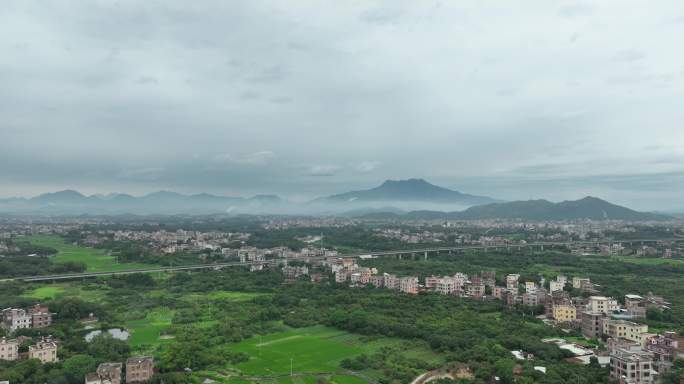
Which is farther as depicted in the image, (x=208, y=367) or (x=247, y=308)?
(x=247, y=308)

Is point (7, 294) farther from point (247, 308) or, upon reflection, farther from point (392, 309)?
point (392, 309)

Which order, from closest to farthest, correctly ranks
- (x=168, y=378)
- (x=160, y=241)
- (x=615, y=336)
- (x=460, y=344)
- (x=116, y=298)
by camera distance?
(x=168, y=378)
(x=460, y=344)
(x=615, y=336)
(x=116, y=298)
(x=160, y=241)

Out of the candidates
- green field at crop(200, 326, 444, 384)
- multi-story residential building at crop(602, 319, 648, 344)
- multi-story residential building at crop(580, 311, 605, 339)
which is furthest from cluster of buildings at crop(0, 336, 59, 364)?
multi-story residential building at crop(602, 319, 648, 344)

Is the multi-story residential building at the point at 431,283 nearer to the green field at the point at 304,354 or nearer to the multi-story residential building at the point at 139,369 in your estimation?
the green field at the point at 304,354

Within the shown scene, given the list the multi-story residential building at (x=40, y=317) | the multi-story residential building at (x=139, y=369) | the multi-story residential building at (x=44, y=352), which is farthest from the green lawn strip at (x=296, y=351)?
the multi-story residential building at (x=40, y=317)

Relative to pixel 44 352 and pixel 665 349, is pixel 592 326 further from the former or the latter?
pixel 44 352

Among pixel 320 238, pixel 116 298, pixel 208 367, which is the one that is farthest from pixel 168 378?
pixel 320 238
